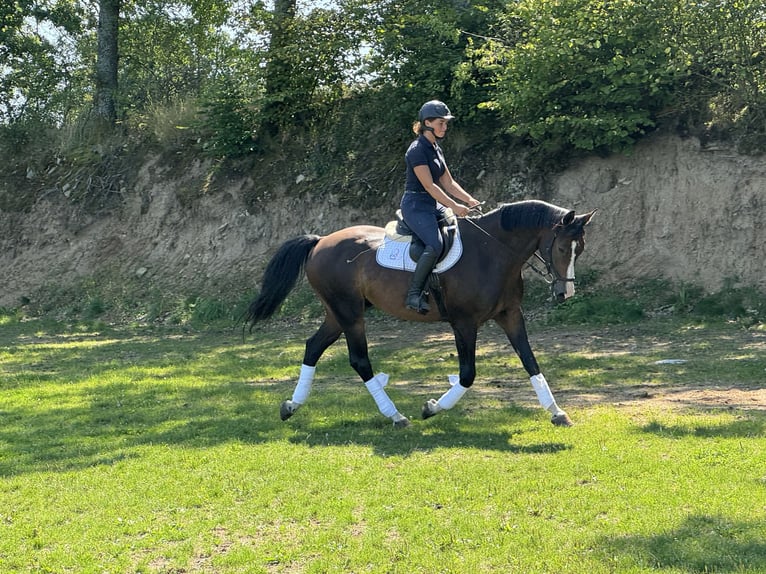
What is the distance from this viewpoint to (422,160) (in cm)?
962

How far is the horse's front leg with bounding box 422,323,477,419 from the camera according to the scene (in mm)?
9703

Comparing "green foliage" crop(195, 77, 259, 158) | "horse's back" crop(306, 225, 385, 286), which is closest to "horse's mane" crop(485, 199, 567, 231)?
"horse's back" crop(306, 225, 385, 286)

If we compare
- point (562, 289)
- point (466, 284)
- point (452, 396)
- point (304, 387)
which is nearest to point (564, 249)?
point (562, 289)

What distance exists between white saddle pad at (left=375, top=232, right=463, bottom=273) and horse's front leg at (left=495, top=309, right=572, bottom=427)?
89 centimetres

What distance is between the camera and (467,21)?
22.1m

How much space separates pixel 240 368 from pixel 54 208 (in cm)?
1679

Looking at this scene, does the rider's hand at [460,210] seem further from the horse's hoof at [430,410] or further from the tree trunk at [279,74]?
the tree trunk at [279,74]

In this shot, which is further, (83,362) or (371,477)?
(83,362)

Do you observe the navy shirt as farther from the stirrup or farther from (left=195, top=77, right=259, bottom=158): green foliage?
(left=195, top=77, right=259, bottom=158): green foliage

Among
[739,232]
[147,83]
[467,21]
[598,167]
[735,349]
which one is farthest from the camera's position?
[147,83]

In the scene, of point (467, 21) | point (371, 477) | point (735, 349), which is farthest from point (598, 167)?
point (371, 477)

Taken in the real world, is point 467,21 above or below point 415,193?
above

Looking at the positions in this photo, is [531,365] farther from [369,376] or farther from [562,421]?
[369,376]

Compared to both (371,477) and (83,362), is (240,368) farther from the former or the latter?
(371,477)
